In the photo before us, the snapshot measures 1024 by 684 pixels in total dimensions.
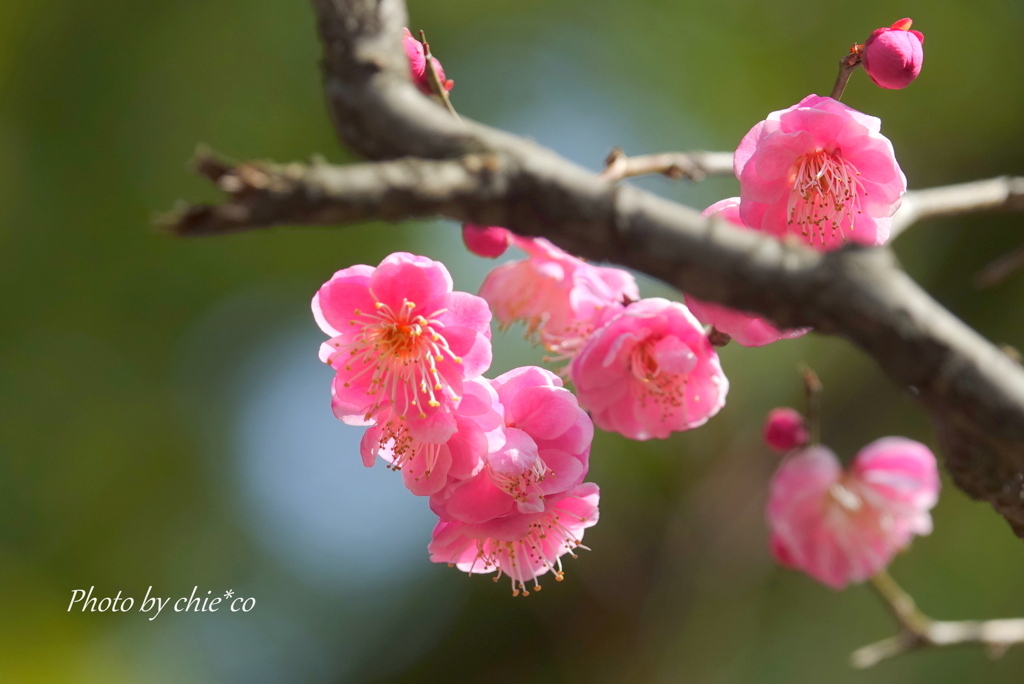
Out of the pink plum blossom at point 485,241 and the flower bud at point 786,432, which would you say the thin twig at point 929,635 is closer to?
the flower bud at point 786,432

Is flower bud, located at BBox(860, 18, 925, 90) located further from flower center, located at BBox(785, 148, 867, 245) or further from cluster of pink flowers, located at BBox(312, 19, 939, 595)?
flower center, located at BBox(785, 148, 867, 245)

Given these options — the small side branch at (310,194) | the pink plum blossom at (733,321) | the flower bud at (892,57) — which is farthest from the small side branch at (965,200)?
the small side branch at (310,194)

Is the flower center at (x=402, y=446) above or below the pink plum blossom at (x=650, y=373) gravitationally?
below

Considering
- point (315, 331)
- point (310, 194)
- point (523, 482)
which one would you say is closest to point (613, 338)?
point (523, 482)

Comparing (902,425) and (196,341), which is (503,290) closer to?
(902,425)

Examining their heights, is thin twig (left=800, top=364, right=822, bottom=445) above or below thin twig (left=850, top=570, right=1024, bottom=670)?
above

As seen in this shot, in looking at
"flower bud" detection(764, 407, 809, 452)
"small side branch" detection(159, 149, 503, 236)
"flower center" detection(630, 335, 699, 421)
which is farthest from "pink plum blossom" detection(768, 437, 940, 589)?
"small side branch" detection(159, 149, 503, 236)

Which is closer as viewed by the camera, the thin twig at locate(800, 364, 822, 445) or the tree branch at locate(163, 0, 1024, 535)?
the tree branch at locate(163, 0, 1024, 535)

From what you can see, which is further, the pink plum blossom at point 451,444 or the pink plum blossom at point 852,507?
the pink plum blossom at point 852,507

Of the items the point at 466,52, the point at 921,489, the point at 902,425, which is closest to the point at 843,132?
the point at 921,489
